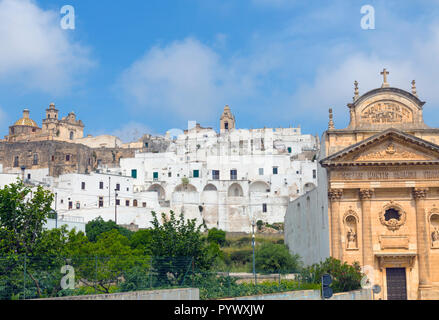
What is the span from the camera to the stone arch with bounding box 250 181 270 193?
86.4m

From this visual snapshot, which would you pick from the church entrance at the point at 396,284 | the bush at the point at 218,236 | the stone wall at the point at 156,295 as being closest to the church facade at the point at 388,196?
the church entrance at the point at 396,284

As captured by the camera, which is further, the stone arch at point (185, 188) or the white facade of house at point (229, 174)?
the stone arch at point (185, 188)

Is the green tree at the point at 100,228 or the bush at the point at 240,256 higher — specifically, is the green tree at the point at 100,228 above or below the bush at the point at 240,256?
above

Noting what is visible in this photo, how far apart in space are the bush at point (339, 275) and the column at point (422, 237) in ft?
12.4

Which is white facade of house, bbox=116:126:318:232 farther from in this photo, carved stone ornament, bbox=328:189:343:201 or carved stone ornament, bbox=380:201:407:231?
carved stone ornament, bbox=328:189:343:201

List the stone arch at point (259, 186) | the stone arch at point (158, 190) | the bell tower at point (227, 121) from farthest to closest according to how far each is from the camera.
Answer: the bell tower at point (227, 121), the stone arch at point (158, 190), the stone arch at point (259, 186)

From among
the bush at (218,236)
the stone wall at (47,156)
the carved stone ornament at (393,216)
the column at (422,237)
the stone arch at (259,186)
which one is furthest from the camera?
the stone wall at (47,156)

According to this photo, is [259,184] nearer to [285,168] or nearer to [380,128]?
[285,168]

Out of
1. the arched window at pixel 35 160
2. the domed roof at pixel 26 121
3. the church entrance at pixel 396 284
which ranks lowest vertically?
the church entrance at pixel 396 284

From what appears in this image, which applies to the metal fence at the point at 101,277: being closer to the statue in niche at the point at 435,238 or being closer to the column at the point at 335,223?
the column at the point at 335,223

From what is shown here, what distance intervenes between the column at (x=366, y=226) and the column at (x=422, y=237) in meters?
2.64

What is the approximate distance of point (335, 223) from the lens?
3419cm

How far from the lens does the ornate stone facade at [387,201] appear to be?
111ft

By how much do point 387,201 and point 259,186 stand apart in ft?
172
